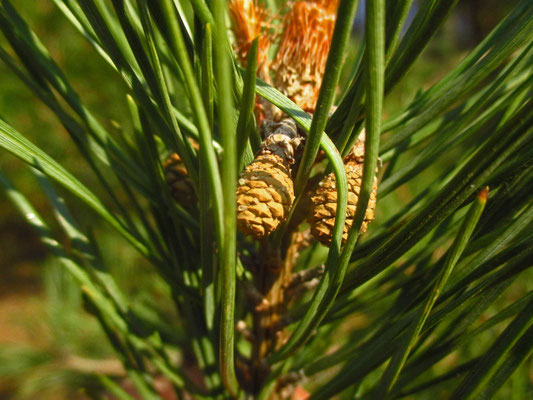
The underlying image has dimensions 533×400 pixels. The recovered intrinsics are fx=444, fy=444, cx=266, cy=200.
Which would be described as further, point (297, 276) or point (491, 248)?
point (297, 276)

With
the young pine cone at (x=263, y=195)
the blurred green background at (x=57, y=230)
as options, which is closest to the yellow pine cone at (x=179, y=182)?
the young pine cone at (x=263, y=195)

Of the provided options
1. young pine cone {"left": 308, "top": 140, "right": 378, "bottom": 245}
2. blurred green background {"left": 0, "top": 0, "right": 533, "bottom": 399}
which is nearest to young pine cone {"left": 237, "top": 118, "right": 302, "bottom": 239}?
young pine cone {"left": 308, "top": 140, "right": 378, "bottom": 245}

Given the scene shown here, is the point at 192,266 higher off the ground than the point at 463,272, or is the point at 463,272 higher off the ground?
the point at 192,266

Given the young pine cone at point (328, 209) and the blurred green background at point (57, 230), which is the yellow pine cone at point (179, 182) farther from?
the blurred green background at point (57, 230)

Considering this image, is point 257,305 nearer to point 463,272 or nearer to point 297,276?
point 297,276

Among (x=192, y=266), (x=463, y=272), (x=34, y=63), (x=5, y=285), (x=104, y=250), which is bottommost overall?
(x=463, y=272)

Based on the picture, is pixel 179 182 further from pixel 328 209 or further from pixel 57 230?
pixel 57 230

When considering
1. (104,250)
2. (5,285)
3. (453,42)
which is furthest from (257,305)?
(453,42)
